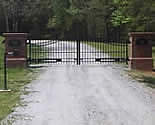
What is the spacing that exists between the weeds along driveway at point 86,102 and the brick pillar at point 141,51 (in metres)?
2.55

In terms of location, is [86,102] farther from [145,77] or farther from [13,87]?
[145,77]

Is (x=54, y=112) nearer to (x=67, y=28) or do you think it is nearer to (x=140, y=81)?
(x=140, y=81)

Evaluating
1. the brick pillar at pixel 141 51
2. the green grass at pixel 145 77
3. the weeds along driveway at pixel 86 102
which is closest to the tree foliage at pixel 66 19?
the brick pillar at pixel 141 51

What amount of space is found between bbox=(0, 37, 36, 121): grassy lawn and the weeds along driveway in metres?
0.21

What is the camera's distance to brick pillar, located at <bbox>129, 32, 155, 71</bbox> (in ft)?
53.0

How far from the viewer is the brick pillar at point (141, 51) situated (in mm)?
16141

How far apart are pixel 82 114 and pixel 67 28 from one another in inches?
1688

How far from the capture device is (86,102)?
891 cm

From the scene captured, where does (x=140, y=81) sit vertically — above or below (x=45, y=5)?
below

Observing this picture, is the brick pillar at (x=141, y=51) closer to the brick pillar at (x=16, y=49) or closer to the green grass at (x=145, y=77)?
the green grass at (x=145, y=77)

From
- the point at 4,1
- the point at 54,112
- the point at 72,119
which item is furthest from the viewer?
the point at 4,1

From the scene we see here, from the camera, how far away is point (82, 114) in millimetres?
7648

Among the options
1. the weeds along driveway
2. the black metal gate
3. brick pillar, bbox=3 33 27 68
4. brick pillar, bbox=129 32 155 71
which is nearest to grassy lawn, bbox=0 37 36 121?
the weeds along driveway

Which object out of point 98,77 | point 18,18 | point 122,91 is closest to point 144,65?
point 98,77
